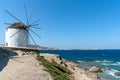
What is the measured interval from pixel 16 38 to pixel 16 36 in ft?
1.28

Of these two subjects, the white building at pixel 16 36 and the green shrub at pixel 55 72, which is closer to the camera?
the green shrub at pixel 55 72

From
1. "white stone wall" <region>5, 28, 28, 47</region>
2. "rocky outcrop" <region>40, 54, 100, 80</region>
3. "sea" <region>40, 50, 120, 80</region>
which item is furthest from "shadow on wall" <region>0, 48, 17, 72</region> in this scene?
"sea" <region>40, 50, 120, 80</region>

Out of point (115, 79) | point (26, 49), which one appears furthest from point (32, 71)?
point (26, 49)

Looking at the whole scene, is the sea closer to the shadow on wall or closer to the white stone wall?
the shadow on wall

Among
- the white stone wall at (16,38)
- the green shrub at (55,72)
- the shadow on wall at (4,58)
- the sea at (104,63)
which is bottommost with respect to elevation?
the sea at (104,63)

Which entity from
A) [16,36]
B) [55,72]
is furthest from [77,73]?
[16,36]

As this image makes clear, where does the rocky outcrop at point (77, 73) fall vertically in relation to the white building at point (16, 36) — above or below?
below

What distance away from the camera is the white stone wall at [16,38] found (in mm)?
42281

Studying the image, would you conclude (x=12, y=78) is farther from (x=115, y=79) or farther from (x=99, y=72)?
(x=99, y=72)

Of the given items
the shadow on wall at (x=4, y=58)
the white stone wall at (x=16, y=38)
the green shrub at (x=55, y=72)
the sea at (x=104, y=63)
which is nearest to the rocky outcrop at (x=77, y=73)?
the green shrub at (x=55, y=72)

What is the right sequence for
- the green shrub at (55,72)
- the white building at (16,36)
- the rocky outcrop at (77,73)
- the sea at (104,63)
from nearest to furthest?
the green shrub at (55,72)
the rocky outcrop at (77,73)
the sea at (104,63)
the white building at (16,36)

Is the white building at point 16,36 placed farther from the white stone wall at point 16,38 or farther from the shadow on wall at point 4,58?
the shadow on wall at point 4,58

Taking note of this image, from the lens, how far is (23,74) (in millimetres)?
18141

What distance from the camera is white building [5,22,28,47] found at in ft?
139
